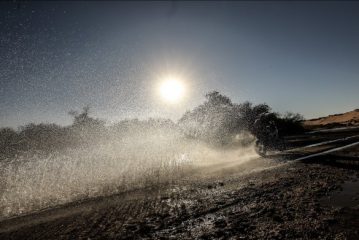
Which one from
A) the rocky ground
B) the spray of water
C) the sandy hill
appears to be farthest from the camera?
the sandy hill

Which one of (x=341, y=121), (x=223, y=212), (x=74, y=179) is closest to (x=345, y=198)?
(x=223, y=212)

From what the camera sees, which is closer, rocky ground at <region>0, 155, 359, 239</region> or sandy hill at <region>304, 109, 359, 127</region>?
rocky ground at <region>0, 155, 359, 239</region>

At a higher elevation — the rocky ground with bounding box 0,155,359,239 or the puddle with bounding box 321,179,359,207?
the rocky ground with bounding box 0,155,359,239

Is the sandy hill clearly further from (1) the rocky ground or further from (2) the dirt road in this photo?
(2) the dirt road

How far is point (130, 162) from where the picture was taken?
672 inches

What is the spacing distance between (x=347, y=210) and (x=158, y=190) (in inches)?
227

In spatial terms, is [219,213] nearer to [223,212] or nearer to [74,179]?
[223,212]

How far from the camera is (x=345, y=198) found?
6980mm

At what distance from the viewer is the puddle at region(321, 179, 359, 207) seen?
6.57m

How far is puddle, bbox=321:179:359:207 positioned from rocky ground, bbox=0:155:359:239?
8 centimetres

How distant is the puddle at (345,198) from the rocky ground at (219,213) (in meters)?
0.08

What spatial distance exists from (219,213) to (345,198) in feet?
9.81

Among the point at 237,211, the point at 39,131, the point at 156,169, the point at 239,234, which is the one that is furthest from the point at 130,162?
the point at 39,131

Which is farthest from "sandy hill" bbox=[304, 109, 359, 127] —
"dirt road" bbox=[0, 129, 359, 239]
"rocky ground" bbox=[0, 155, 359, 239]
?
"dirt road" bbox=[0, 129, 359, 239]
